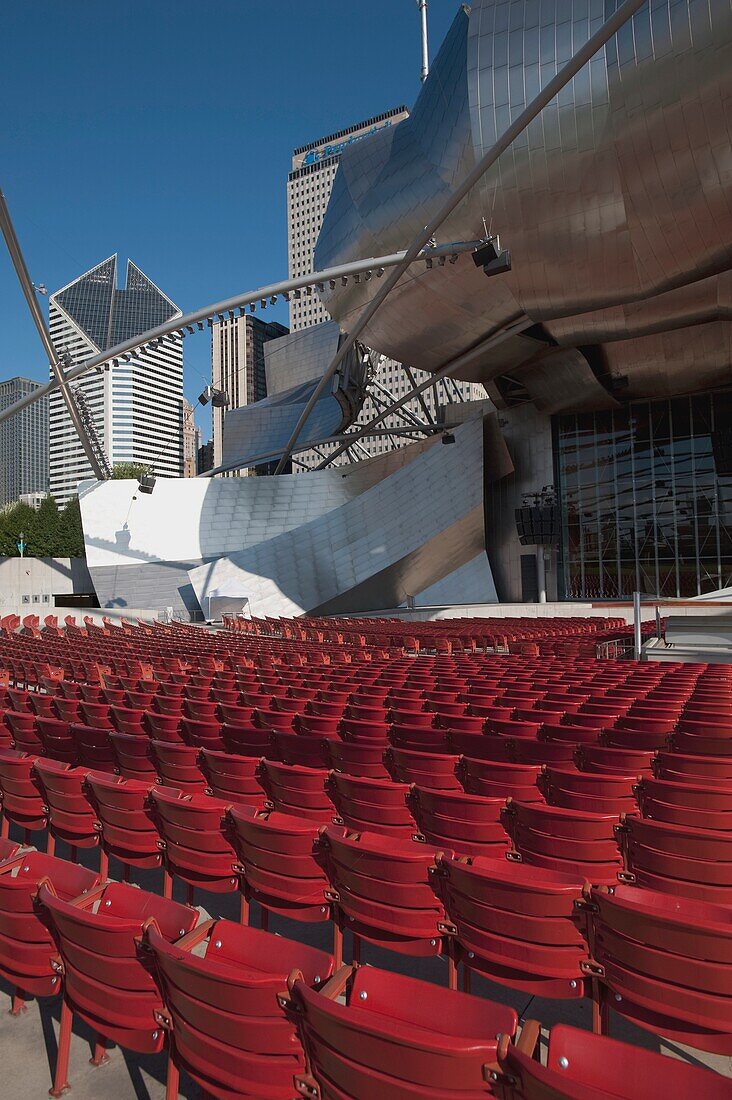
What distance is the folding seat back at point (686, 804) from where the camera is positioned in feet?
13.2

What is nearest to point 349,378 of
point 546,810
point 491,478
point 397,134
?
point 491,478

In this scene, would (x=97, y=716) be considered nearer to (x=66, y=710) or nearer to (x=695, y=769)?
(x=66, y=710)

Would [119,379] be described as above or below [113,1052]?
above

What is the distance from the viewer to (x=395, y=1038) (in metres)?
1.63

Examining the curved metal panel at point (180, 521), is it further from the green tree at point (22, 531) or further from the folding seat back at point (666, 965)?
the green tree at point (22, 531)

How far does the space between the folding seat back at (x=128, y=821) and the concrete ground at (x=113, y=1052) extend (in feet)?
3.36

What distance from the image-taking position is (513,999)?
125 inches

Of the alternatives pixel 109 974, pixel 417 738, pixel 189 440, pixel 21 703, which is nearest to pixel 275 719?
pixel 417 738

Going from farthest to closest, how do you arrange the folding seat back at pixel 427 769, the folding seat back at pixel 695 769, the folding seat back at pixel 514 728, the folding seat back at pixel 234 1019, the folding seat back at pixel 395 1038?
the folding seat back at pixel 514 728
the folding seat back at pixel 427 769
the folding seat back at pixel 695 769
the folding seat back at pixel 234 1019
the folding seat back at pixel 395 1038

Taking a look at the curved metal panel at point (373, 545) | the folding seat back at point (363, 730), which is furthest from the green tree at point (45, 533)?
the folding seat back at point (363, 730)

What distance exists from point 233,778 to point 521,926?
8.76 feet

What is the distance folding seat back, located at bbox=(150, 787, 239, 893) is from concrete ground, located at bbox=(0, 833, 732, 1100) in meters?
0.88

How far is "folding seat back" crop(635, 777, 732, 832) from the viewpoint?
4012 millimetres

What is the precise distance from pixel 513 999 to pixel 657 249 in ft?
77.7
